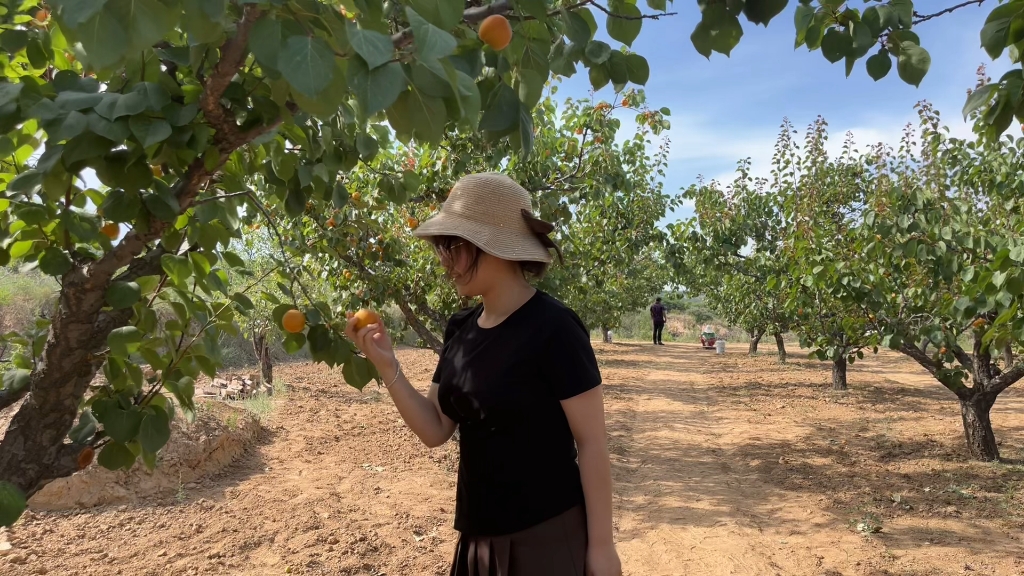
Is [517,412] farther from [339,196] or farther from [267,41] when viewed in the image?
[267,41]

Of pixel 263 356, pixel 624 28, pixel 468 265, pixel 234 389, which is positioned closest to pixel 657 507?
pixel 468 265

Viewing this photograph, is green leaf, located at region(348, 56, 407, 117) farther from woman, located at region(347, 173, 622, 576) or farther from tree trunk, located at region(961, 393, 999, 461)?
tree trunk, located at region(961, 393, 999, 461)

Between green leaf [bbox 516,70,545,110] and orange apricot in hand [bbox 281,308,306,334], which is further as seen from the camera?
orange apricot in hand [bbox 281,308,306,334]

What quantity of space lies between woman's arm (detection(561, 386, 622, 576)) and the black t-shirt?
1.5 inches

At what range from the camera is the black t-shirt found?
1.57 m

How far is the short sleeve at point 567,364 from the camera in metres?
1.54

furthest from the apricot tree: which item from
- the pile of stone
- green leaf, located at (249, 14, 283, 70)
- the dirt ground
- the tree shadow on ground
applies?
the pile of stone

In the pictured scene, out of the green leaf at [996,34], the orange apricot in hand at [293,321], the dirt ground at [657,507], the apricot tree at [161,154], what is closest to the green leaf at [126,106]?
the apricot tree at [161,154]

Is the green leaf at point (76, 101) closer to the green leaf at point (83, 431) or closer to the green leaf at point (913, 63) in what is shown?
the green leaf at point (83, 431)

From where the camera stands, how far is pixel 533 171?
5.25 meters

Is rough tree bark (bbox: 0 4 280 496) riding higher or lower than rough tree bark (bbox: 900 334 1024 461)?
higher

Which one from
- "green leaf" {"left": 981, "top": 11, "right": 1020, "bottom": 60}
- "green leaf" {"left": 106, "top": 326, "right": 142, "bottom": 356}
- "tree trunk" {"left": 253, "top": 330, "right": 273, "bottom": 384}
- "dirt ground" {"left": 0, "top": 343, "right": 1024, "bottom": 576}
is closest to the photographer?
"green leaf" {"left": 106, "top": 326, "right": 142, "bottom": 356}

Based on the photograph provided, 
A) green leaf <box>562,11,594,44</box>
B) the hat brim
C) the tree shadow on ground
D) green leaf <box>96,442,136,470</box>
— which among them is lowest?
the tree shadow on ground

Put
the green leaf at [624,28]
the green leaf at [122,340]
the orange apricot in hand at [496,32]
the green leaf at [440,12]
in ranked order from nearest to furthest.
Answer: the green leaf at [440,12] → the orange apricot in hand at [496,32] → the green leaf at [122,340] → the green leaf at [624,28]
